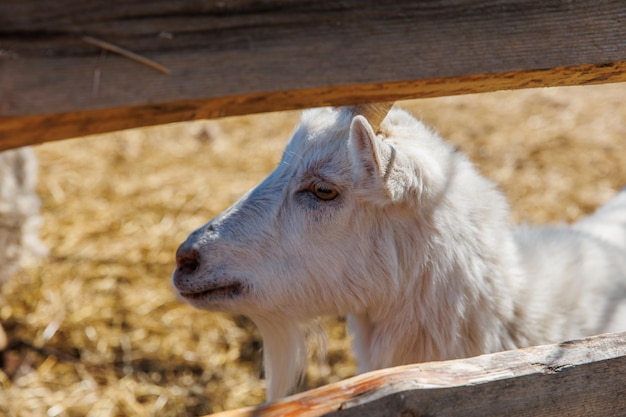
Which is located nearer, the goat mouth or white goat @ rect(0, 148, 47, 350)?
the goat mouth

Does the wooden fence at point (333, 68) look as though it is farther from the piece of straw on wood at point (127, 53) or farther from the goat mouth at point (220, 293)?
the goat mouth at point (220, 293)

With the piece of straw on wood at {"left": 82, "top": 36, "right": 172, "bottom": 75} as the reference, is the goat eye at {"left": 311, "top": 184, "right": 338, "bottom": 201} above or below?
below

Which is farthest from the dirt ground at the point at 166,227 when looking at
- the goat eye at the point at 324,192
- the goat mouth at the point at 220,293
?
the goat mouth at the point at 220,293

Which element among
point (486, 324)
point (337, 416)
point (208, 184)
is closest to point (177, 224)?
point (208, 184)

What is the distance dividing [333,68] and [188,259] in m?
1.25

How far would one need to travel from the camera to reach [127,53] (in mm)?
1062

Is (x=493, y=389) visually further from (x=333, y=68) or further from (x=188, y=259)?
(x=188, y=259)

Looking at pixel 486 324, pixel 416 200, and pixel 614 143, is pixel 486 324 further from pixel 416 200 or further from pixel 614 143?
pixel 614 143

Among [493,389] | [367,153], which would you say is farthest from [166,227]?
[493,389]

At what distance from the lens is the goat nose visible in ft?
7.35

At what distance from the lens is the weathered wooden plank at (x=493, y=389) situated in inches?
49.6

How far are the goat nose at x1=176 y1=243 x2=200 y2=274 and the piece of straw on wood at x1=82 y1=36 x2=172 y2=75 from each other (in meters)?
1.22

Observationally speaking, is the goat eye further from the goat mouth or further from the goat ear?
the goat mouth

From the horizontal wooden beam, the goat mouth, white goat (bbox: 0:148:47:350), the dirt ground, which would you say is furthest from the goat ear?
white goat (bbox: 0:148:47:350)
